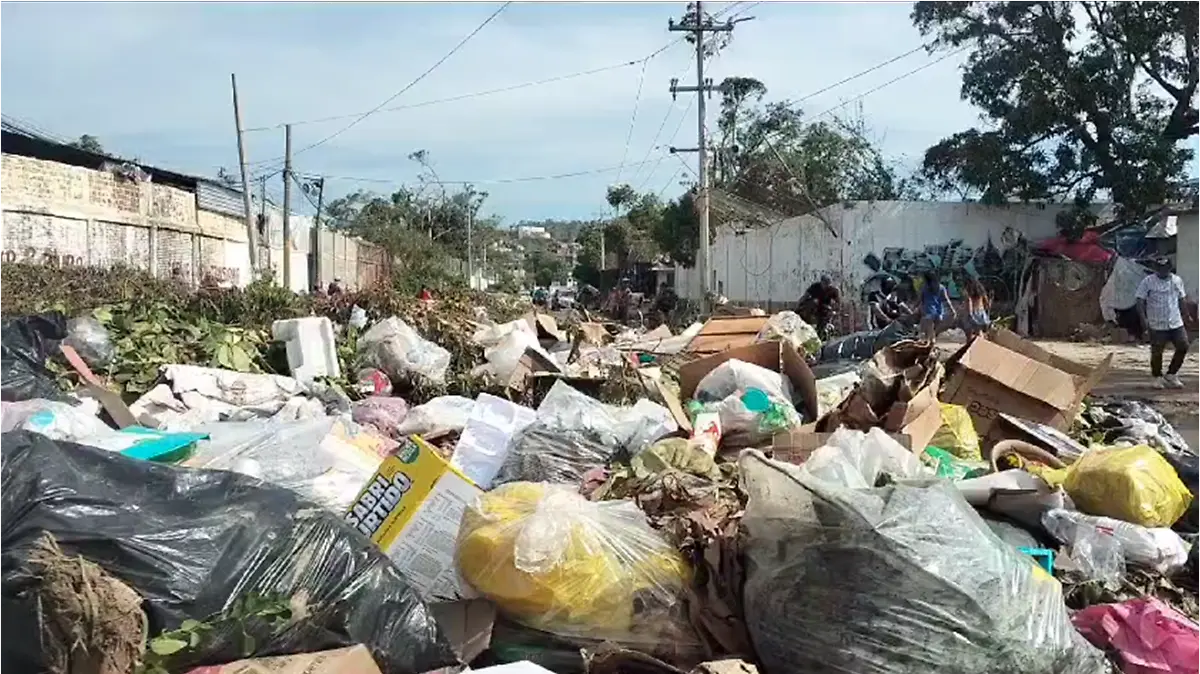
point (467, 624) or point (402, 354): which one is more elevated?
point (402, 354)

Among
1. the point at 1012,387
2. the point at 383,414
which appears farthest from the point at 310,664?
the point at 1012,387

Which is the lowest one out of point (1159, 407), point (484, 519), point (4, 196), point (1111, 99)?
point (1159, 407)

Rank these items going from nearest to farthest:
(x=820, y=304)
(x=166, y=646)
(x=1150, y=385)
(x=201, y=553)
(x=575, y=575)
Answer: (x=166, y=646) < (x=201, y=553) < (x=575, y=575) < (x=1150, y=385) < (x=820, y=304)

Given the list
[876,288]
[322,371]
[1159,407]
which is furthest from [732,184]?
[322,371]

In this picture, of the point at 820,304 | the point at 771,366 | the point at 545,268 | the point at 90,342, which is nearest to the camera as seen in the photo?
the point at 771,366

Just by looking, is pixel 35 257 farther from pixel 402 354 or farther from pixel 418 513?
pixel 418 513

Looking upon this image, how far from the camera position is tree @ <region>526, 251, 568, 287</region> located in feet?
266

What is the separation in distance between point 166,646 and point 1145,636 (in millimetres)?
2279

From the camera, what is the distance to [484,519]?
275cm

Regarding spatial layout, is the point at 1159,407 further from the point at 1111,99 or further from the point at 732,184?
the point at 732,184

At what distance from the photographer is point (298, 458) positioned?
13.0ft

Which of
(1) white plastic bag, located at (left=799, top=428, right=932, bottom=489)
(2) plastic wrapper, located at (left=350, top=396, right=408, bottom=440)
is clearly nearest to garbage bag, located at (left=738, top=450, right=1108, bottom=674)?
(1) white plastic bag, located at (left=799, top=428, right=932, bottom=489)

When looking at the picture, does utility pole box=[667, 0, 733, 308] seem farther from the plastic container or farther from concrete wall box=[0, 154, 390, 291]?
the plastic container

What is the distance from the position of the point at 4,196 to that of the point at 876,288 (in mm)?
14874
